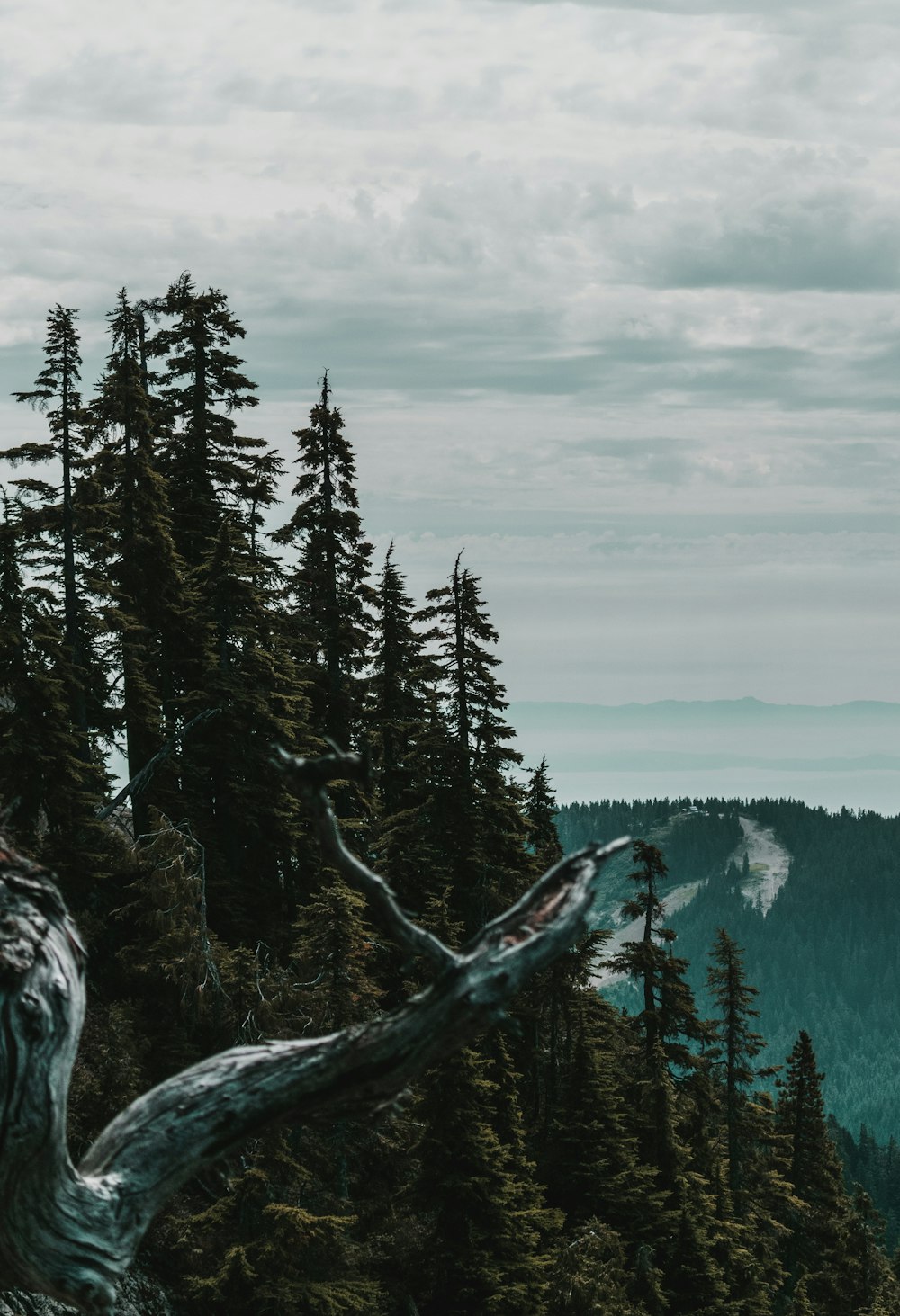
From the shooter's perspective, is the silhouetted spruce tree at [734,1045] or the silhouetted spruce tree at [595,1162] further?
the silhouetted spruce tree at [734,1045]

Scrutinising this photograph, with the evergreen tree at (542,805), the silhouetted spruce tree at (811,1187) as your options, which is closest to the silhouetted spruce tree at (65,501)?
the evergreen tree at (542,805)

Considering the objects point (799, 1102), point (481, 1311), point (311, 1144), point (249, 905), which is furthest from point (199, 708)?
point (799, 1102)

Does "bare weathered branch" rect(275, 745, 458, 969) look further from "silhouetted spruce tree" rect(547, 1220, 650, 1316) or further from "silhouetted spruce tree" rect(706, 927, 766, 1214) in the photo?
"silhouetted spruce tree" rect(706, 927, 766, 1214)

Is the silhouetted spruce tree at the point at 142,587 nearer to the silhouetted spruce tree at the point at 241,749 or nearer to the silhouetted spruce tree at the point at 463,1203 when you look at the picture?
the silhouetted spruce tree at the point at 241,749

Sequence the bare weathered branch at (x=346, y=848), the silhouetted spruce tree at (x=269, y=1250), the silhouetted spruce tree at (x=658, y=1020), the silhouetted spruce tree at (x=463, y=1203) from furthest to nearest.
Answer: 1. the silhouetted spruce tree at (x=658, y=1020)
2. the silhouetted spruce tree at (x=463, y=1203)
3. the silhouetted spruce tree at (x=269, y=1250)
4. the bare weathered branch at (x=346, y=848)

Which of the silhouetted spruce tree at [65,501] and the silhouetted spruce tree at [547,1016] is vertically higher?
the silhouetted spruce tree at [65,501]

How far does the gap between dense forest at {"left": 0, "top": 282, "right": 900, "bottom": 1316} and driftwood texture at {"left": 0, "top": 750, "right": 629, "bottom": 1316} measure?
14.3 m

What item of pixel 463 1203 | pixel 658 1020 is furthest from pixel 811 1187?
pixel 463 1203

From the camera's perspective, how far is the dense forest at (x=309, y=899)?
25797mm

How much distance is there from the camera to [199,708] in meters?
36.0

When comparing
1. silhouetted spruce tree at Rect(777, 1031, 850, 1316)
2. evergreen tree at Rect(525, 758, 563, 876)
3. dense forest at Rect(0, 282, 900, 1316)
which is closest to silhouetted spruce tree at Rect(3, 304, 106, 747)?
dense forest at Rect(0, 282, 900, 1316)

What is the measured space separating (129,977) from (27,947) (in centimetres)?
2715

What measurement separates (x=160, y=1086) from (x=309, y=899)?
34.2 meters

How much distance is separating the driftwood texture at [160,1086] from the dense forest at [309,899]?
14281mm
